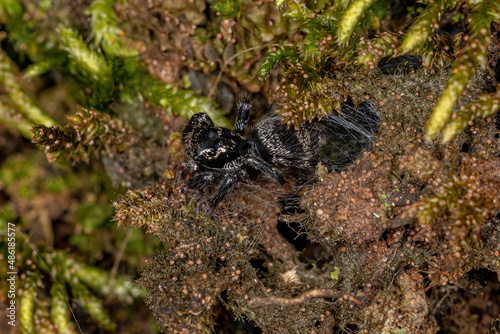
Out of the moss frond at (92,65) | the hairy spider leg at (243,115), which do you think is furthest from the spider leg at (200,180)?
the moss frond at (92,65)

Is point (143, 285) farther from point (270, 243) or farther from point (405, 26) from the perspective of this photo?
point (405, 26)

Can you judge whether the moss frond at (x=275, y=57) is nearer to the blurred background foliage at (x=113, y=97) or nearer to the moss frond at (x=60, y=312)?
the blurred background foliage at (x=113, y=97)

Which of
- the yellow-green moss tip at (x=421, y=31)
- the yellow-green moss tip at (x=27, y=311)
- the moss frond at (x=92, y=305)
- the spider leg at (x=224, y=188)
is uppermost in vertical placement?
the yellow-green moss tip at (x=421, y=31)

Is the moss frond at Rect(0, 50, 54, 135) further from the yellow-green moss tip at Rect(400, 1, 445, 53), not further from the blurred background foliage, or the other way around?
the yellow-green moss tip at Rect(400, 1, 445, 53)

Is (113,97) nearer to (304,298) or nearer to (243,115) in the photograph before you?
(243,115)

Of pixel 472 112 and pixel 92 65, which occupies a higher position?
pixel 92 65

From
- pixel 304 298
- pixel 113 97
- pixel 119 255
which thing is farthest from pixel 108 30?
pixel 304 298

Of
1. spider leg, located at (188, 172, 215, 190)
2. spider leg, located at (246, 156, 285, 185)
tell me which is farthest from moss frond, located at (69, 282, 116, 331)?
spider leg, located at (246, 156, 285, 185)
